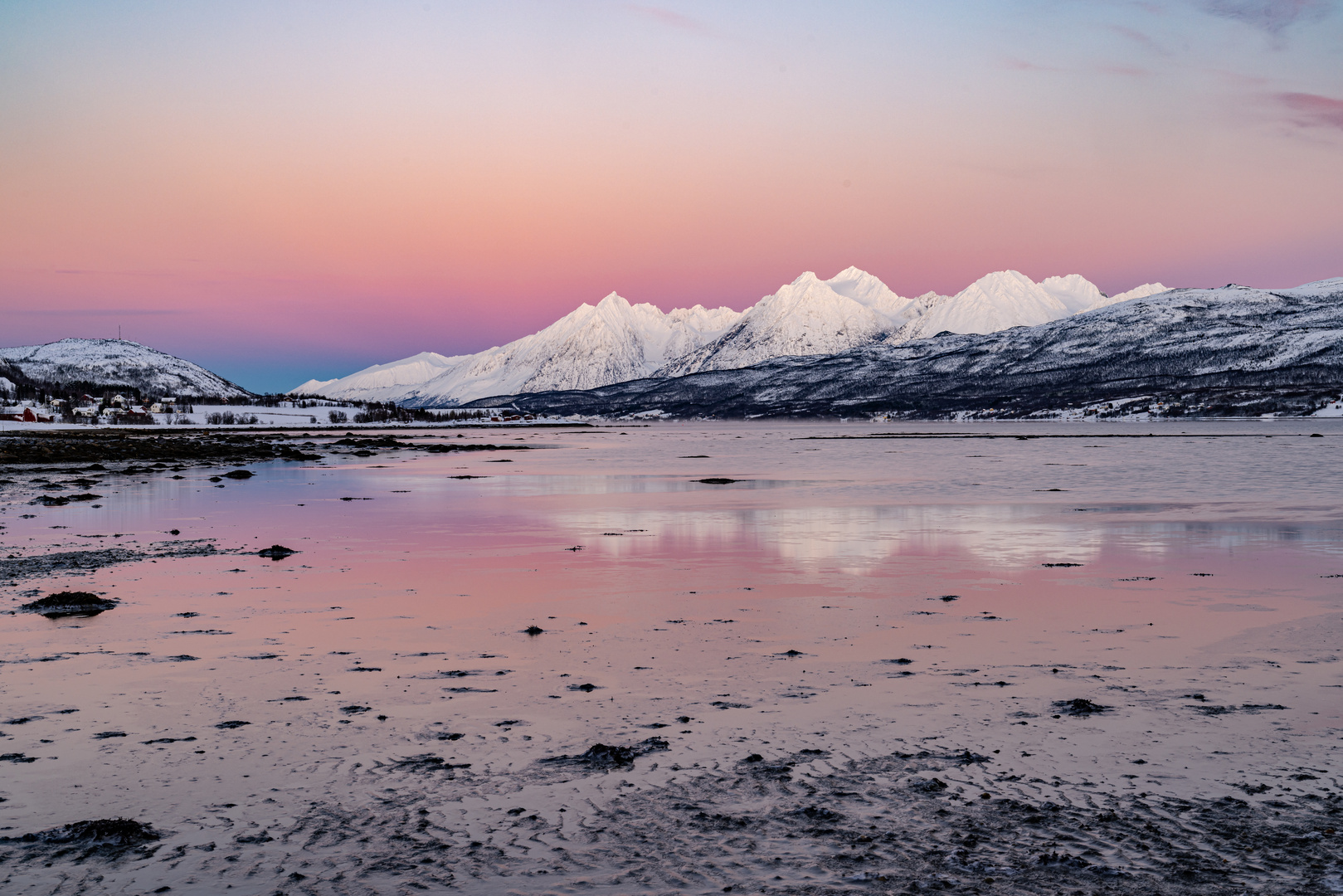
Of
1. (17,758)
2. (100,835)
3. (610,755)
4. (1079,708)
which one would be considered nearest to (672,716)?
Result: (610,755)

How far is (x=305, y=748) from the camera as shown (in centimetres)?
1000

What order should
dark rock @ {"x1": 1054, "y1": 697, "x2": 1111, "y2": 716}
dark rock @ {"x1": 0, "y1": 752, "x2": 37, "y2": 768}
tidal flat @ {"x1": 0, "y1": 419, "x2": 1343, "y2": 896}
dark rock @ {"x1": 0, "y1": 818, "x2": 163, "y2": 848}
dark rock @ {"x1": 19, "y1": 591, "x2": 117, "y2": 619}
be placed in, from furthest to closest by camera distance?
dark rock @ {"x1": 19, "y1": 591, "x2": 117, "y2": 619}, dark rock @ {"x1": 1054, "y1": 697, "x2": 1111, "y2": 716}, dark rock @ {"x1": 0, "y1": 752, "x2": 37, "y2": 768}, dark rock @ {"x1": 0, "y1": 818, "x2": 163, "y2": 848}, tidal flat @ {"x1": 0, "y1": 419, "x2": 1343, "y2": 896}

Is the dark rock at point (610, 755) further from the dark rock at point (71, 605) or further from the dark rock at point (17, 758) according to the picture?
the dark rock at point (71, 605)

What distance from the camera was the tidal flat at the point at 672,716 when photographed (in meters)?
7.58

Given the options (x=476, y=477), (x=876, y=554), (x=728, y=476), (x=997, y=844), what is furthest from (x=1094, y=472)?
(x=997, y=844)

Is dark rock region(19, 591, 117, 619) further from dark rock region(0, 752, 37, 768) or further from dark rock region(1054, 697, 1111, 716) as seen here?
dark rock region(1054, 697, 1111, 716)

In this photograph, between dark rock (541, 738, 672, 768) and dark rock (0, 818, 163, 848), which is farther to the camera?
dark rock (541, 738, 672, 768)

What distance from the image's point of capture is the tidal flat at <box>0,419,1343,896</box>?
7582 mm

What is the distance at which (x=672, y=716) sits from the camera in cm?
1114

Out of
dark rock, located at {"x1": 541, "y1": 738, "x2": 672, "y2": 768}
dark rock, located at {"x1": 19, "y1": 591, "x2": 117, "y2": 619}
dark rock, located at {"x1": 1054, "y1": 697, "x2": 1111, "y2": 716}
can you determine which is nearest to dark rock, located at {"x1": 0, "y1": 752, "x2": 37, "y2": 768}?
dark rock, located at {"x1": 541, "y1": 738, "x2": 672, "y2": 768}

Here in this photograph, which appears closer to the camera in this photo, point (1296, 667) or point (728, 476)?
point (1296, 667)

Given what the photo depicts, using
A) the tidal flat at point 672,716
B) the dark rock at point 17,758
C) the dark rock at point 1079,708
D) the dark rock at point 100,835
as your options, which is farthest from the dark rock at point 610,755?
the dark rock at point 17,758

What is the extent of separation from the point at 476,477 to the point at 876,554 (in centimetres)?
3865

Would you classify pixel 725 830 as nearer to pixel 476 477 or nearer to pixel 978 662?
pixel 978 662
